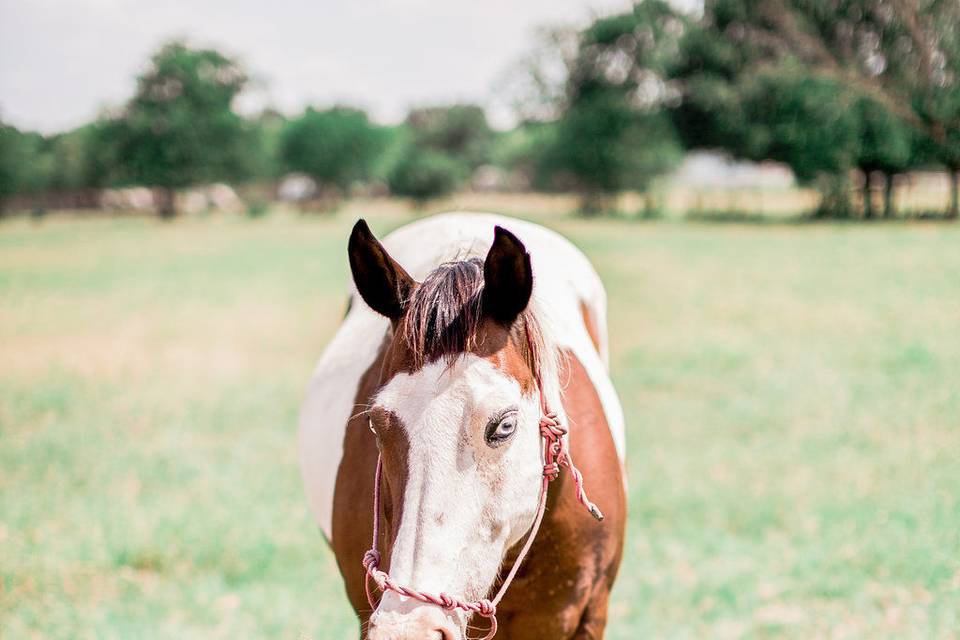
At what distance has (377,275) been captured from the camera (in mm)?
1760

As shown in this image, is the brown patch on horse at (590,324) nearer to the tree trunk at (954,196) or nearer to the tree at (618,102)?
the tree trunk at (954,196)

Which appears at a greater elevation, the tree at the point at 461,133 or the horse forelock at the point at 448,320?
the tree at the point at 461,133

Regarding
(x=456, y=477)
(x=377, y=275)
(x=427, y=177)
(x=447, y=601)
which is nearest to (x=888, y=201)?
(x=427, y=177)

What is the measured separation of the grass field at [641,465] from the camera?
12.9ft

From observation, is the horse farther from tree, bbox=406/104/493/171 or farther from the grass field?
tree, bbox=406/104/493/171

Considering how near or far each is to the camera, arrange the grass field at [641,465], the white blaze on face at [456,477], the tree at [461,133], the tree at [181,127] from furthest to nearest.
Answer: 1. the tree at [461,133]
2. the tree at [181,127]
3. the grass field at [641,465]
4. the white blaze on face at [456,477]

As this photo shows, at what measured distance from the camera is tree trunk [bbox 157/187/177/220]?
49.8m

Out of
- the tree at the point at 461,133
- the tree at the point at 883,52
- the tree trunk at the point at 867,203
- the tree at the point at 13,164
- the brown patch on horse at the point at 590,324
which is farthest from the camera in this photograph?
the tree at the point at 461,133

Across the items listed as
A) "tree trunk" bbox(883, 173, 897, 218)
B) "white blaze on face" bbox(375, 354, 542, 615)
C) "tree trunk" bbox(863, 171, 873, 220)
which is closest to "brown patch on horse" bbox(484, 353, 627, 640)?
"white blaze on face" bbox(375, 354, 542, 615)

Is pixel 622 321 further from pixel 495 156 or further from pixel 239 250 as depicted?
pixel 495 156

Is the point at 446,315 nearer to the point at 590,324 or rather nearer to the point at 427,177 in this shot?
the point at 590,324

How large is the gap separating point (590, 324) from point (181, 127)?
170 ft

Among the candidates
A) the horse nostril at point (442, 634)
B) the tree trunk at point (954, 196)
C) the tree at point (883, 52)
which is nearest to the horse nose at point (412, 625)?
the horse nostril at point (442, 634)

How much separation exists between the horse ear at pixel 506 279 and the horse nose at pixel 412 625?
660 millimetres
